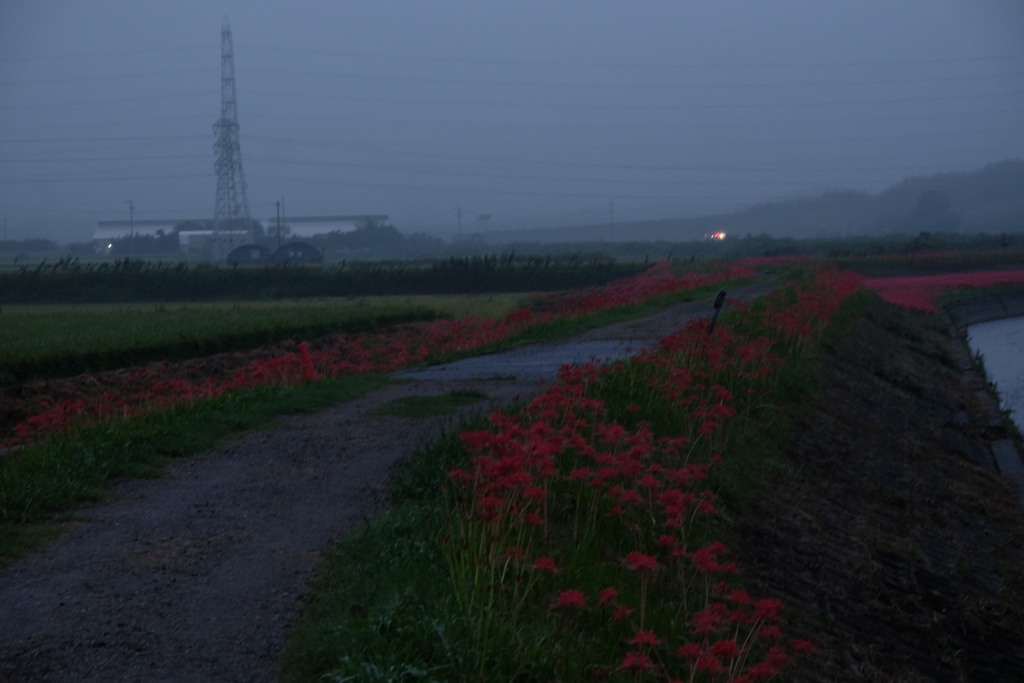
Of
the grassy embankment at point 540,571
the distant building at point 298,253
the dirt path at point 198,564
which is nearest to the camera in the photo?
the grassy embankment at point 540,571

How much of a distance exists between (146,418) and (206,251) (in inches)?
2591

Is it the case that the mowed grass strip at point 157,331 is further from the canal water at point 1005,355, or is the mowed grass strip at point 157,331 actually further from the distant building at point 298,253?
the distant building at point 298,253

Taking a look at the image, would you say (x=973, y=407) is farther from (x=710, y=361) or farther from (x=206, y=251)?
(x=206, y=251)

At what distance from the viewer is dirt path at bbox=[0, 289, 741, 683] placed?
462 centimetres

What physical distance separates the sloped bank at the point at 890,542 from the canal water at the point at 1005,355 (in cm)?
396

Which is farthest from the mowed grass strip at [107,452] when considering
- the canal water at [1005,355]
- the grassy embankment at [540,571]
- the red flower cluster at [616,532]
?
the canal water at [1005,355]

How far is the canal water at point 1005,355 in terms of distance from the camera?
21016 millimetres

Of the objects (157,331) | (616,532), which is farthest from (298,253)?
(616,532)

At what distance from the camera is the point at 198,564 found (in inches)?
227

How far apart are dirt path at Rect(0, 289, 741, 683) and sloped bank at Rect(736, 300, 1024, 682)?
2704mm

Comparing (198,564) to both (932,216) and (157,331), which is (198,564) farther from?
(932,216)

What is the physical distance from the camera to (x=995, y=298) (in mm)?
39062

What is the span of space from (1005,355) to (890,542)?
21064 mm

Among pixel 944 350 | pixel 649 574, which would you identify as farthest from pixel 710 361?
pixel 944 350
